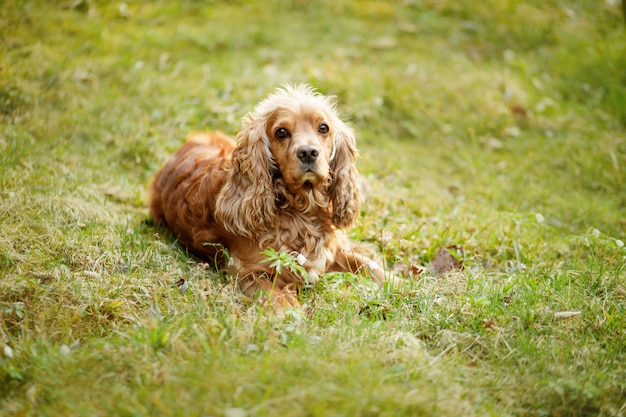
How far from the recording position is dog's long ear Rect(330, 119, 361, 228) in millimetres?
3965

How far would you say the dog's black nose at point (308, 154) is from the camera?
3.57 meters

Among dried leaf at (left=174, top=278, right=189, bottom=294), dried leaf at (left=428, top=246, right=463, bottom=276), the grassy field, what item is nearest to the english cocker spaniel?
the grassy field

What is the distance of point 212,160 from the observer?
4383 millimetres

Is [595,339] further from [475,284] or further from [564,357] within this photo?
[475,284]

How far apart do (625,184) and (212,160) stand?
423cm

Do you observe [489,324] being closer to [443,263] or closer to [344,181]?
[443,263]

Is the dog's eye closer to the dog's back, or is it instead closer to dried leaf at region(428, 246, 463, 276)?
the dog's back

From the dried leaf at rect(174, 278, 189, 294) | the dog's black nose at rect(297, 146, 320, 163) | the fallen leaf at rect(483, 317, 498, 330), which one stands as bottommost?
the dried leaf at rect(174, 278, 189, 294)

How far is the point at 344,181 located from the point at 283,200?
46 cm

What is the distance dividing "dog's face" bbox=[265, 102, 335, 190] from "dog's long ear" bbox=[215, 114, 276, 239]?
3.5 inches

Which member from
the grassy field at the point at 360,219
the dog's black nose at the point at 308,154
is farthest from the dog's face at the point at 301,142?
the grassy field at the point at 360,219

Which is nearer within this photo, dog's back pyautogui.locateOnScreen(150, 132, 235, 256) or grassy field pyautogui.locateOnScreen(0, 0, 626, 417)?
grassy field pyautogui.locateOnScreen(0, 0, 626, 417)

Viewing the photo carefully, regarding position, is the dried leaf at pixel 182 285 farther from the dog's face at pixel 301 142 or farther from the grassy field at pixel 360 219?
Result: the dog's face at pixel 301 142

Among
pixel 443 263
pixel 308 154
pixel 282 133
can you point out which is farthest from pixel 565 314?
pixel 282 133
